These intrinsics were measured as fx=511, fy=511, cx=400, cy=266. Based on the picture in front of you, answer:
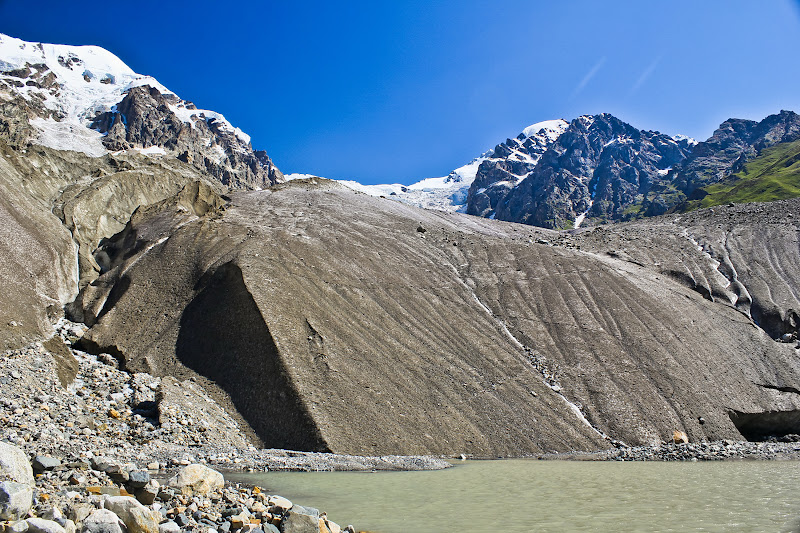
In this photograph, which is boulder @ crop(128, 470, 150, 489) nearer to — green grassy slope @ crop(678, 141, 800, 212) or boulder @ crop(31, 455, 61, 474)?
boulder @ crop(31, 455, 61, 474)

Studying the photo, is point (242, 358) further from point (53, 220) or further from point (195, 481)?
point (53, 220)

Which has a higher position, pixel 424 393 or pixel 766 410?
pixel 424 393

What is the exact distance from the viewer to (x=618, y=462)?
2700cm

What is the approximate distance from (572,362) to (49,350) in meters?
33.5

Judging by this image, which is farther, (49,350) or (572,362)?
(572,362)

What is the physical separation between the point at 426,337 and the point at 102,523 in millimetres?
29178

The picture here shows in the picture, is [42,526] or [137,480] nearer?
[42,526]

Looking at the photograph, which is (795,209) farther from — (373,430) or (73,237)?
(73,237)

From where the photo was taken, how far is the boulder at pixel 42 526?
24.9ft

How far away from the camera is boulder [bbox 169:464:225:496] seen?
42.1 feet

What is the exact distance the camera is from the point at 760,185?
521 ft

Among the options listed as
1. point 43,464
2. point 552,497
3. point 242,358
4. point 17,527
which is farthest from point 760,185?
point 17,527

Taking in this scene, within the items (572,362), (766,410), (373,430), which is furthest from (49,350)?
(766,410)

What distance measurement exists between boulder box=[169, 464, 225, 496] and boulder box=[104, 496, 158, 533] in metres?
3.28
